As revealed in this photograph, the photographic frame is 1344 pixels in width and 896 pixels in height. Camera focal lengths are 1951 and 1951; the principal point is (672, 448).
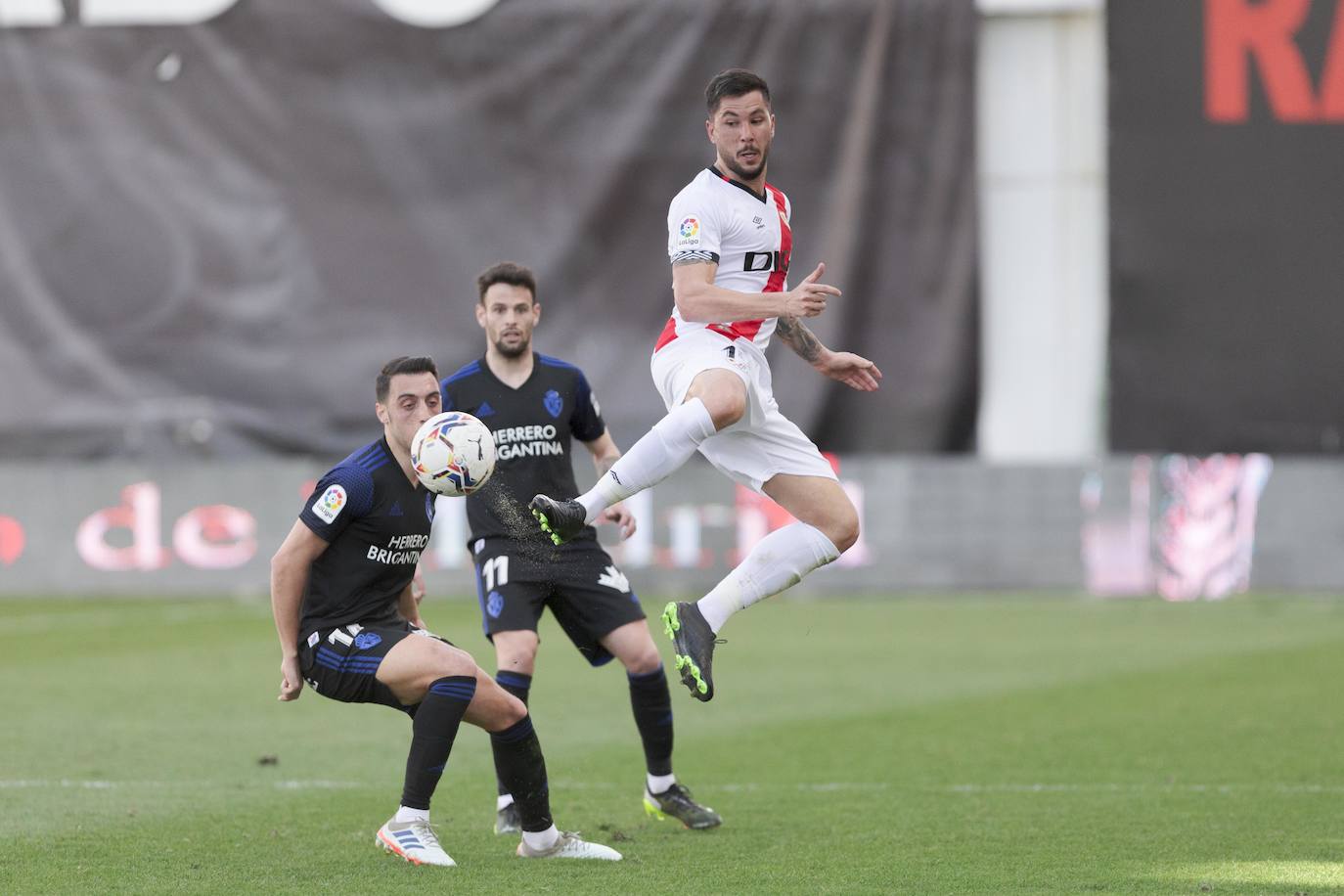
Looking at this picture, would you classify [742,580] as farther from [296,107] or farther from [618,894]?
[296,107]

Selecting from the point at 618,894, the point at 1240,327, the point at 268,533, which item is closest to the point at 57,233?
the point at 268,533

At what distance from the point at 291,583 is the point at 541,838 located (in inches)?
46.1

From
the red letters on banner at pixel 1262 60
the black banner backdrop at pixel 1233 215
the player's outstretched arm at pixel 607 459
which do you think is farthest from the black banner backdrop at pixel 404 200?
the player's outstretched arm at pixel 607 459

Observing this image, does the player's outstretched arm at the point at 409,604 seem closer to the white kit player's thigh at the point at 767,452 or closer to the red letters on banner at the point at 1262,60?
the white kit player's thigh at the point at 767,452

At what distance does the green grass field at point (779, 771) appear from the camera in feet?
20.0

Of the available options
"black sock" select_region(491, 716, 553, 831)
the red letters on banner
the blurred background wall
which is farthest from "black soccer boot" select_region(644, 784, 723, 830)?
the red letters on banner

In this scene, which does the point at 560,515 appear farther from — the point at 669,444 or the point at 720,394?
the point at 720,394

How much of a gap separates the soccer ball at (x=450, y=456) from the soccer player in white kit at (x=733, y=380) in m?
→ 0.41

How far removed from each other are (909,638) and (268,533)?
7.45 m

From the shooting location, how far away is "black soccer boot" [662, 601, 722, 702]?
6.31 metres

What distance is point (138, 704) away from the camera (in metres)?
11.1

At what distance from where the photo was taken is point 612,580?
742 centimetres

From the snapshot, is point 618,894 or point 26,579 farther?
point 26,579

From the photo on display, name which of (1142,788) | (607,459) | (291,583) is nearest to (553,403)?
(607,459)
